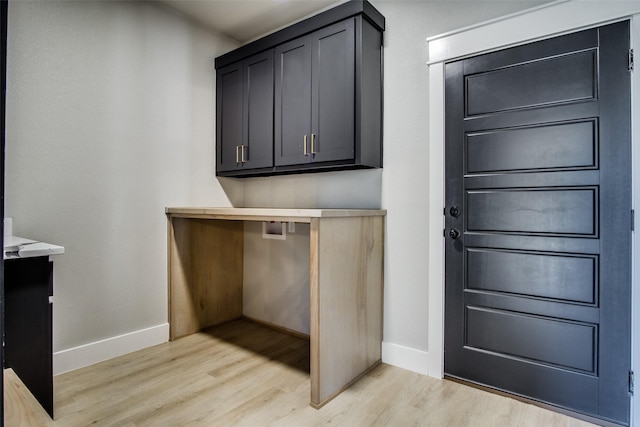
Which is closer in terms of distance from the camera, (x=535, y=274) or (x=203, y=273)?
(x=535, y=274)

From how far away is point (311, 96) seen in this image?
2139mm

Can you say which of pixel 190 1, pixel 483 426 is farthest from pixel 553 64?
pixel 190 1

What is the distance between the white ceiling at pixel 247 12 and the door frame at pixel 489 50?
1.00m

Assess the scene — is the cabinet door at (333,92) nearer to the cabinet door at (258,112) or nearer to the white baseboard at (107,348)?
the cabinet door at (258,112)

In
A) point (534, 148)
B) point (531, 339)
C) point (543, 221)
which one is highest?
point (534, 148)

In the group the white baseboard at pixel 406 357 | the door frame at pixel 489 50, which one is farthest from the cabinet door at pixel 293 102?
the white baseboard at pixel 406 357

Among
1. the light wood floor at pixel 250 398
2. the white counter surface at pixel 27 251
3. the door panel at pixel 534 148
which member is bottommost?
the light wood floor at pixel 250 398

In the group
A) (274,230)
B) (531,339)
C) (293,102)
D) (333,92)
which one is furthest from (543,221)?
(274,230)

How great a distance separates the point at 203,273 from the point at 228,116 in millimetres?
1258

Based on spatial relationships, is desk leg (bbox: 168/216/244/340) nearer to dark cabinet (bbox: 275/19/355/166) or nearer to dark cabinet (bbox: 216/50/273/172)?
dark cabinet (bbox: 216/50/273/172)

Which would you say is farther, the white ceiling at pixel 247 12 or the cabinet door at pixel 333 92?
the white ceiling at pixel 247 12

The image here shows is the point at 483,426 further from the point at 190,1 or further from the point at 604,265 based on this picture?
the point at 190,1

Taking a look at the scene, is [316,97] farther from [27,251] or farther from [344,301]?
[27,251]

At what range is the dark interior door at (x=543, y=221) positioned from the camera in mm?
1500
